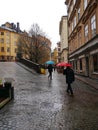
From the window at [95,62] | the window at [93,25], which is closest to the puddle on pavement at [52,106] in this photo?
the window at [95,62]

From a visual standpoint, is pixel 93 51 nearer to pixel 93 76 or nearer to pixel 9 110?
pixel 93 76

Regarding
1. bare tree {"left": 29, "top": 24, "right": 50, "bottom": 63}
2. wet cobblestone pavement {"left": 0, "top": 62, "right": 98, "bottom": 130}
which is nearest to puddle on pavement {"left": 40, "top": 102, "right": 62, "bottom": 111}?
wet cobblestone pavement {"left": 0, "top": 62, "right": 98, "bottom": 130}

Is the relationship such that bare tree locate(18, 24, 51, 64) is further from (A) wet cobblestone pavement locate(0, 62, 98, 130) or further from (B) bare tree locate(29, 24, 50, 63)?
(A) wet cobblestone pavement locate(0, 62, 98, 130)

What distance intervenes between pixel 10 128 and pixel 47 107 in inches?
141

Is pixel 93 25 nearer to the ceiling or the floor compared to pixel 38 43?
nearer to the floor

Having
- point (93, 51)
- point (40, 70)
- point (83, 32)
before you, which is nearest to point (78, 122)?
point (93, 51)

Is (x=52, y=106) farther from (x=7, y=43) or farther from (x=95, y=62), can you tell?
(x=7, y=43)

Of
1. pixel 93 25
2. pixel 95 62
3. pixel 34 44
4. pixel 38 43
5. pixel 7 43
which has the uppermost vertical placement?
pixel 7 43

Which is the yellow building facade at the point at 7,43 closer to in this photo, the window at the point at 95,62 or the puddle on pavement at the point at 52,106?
the window at the point at 95,62

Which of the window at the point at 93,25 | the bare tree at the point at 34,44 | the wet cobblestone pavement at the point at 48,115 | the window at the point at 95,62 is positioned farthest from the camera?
the bare tree at the point at 34,44

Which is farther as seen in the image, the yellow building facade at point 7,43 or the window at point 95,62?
the yellow building facade at point 7,43

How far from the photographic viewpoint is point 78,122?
8.02 m

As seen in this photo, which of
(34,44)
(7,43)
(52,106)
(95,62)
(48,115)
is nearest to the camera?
(48,115)

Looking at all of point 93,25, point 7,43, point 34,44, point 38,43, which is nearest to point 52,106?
point 93,25
